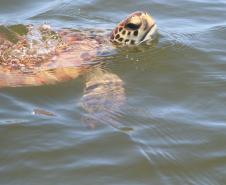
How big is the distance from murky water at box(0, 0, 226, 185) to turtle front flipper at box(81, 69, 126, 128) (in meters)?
0.02

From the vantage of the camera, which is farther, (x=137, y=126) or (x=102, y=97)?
(x=102, y=97)

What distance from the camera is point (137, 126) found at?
410 centimetres

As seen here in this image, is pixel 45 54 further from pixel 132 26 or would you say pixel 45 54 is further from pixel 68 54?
pixel 132 26

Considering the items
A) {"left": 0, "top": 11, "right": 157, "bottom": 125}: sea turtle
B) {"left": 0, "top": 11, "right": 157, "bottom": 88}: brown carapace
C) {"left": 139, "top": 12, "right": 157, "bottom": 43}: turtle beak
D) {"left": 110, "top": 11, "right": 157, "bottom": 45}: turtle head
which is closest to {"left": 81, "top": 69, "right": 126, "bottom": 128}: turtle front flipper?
{"left": 0, "top": 11, "right": 157, "bottom": 125}: sea turtle

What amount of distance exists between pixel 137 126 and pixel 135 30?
181 centimetres

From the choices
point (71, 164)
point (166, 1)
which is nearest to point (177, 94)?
point (71, 164)

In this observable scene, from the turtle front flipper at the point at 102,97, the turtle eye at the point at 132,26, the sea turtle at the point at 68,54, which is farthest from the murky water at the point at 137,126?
the turtle eye at the point at 132,26

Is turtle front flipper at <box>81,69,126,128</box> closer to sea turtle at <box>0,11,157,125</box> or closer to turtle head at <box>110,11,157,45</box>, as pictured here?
sea turtle at <box>0,11,157,125</box>

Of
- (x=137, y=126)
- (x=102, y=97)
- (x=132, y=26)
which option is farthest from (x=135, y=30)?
(x=137, y=126)

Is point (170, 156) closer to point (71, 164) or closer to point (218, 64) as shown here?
point (71, 164)

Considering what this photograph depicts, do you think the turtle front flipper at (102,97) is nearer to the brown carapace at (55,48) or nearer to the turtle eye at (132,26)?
the brown carapace at (55,48)

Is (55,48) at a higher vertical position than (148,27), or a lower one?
lower

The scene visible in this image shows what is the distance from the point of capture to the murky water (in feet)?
11.5

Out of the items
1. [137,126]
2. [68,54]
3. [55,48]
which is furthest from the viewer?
[55,48]
